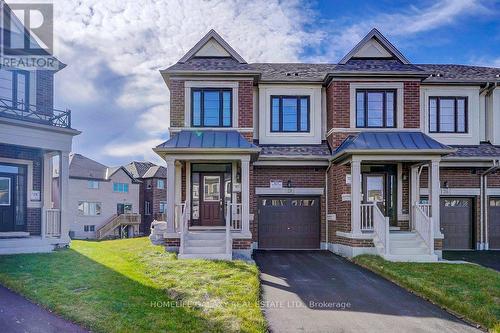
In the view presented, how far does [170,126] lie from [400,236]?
8687mm

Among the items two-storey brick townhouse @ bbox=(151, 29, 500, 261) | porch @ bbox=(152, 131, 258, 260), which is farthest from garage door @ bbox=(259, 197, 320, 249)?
porch @ bbox=(152, 131, 258, 260)

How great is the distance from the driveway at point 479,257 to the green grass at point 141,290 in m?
7.47

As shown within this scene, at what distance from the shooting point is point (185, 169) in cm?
1461

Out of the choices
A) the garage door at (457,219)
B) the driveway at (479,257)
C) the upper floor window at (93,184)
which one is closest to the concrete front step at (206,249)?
Result: the driveway at (479,257)

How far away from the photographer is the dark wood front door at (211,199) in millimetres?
14641

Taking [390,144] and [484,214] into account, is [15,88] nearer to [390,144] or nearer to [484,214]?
[390,144]

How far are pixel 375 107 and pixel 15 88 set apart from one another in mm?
12328

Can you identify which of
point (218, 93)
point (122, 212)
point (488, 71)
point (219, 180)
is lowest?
point (122, 212)

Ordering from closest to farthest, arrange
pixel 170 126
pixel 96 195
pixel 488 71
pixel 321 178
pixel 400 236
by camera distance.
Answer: pixel 400 236, pixel 170 126, pixel 321 178, pixel 488 71, pixel 96 195

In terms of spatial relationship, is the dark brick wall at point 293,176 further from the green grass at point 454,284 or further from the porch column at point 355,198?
the green grass at point 454,284

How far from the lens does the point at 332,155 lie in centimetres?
1440

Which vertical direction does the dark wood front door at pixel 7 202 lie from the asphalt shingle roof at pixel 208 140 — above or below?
below

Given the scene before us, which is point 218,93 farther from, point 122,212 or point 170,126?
point 122,212

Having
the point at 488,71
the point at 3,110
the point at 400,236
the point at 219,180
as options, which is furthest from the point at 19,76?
the point at 488,71
